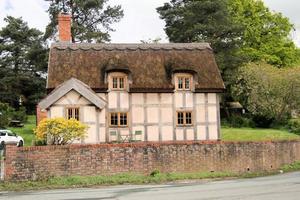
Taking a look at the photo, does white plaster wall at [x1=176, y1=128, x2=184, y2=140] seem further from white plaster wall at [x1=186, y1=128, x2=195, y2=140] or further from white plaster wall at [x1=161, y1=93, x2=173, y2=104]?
white plaster wall at [x1=161, y1=93, x2=173, y2=104]

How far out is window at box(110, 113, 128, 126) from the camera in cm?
3350

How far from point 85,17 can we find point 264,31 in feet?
76.9

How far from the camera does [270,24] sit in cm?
6300

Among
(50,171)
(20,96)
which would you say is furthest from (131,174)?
(20,96)

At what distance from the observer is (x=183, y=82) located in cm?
3481

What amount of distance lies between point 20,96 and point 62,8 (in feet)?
43.4

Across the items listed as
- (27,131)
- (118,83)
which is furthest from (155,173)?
(27,131)

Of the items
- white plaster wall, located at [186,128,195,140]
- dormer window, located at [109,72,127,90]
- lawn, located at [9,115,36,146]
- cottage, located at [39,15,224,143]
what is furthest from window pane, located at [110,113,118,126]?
lawn, located at [9,115,36,146]

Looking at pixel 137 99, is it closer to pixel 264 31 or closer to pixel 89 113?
pixel 89 113

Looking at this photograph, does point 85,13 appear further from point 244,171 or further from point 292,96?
point 244,171

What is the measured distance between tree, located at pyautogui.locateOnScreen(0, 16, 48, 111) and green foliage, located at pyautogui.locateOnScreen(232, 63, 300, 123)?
25000 mm

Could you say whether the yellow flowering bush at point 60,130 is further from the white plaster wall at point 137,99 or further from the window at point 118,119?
the white plaster wall at point 137,99

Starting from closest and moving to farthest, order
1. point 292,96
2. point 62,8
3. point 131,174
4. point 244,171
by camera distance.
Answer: point 131,174 < point 244,171 < point 292,96 < point 62,8

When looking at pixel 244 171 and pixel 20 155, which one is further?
pixel 244 171
